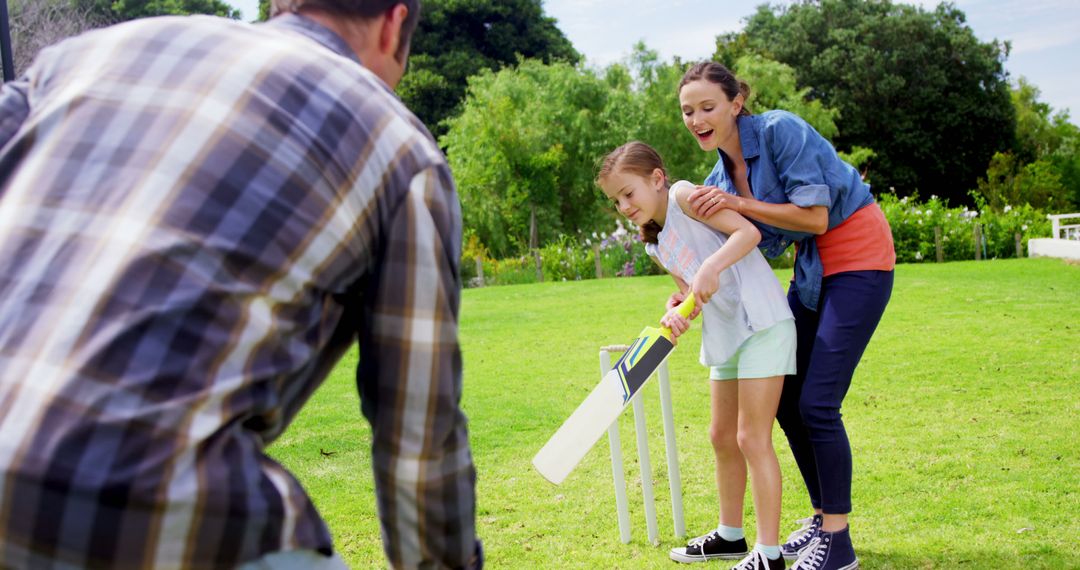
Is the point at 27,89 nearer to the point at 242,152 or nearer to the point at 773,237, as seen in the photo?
the point at 242,152

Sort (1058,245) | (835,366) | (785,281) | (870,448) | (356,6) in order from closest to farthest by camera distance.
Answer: (356,6), (835,366), (870,448), (785,281), (1058,245)

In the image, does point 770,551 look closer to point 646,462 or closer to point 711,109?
point 646,462

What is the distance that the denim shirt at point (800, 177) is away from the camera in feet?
11.7

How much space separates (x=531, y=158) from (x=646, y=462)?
19.6 metres

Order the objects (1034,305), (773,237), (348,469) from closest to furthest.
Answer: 1. (773,237)
2. (348,469)
3. (1034,305)

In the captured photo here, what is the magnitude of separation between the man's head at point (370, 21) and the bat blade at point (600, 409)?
5.81 feet

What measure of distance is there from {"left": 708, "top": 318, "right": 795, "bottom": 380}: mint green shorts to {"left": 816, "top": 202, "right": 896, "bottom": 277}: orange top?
0.27 metres

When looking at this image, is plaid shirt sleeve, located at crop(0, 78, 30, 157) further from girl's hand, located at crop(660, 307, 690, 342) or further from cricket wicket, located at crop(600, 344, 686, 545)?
cricket wicket, located at crop(600, 344, 686, 545)

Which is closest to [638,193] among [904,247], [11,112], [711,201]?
[711,201]

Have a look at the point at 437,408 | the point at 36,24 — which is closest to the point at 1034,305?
the point at 437,408

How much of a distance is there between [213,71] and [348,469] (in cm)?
469

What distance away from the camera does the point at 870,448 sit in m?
5.63

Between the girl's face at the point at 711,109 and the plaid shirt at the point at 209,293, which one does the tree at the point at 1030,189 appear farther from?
the plaid shirt at the point at 209,293

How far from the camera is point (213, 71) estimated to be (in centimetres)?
138
